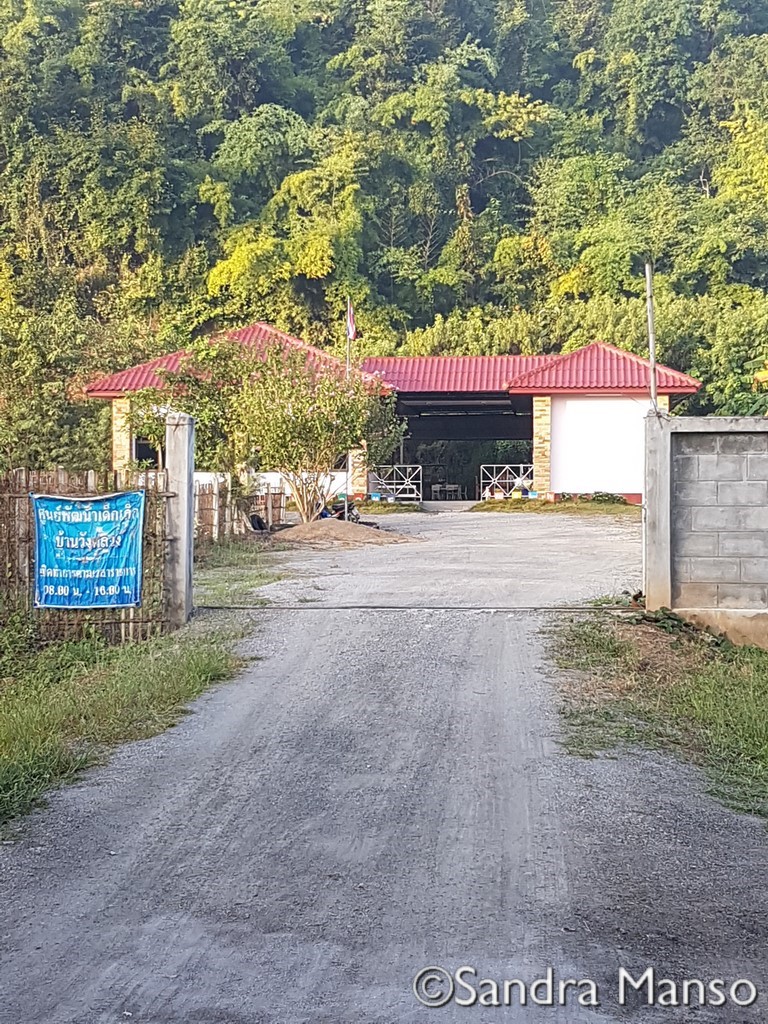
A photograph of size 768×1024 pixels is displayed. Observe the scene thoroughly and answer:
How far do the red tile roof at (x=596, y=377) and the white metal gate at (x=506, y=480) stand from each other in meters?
2.95

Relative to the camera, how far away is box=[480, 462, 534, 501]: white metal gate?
3425 cm

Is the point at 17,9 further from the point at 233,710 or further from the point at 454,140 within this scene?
the point at 233,710

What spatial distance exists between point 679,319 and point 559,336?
4.72 m

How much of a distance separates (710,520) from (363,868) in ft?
21.3

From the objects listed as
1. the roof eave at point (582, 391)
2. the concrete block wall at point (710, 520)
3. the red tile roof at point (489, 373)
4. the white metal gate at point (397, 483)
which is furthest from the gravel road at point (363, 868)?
the white metal gate at point (397, 483)

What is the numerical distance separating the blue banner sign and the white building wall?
23.7 metres

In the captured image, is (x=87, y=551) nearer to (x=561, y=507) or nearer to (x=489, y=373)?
(x=561, y=507)

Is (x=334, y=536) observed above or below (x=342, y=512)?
below

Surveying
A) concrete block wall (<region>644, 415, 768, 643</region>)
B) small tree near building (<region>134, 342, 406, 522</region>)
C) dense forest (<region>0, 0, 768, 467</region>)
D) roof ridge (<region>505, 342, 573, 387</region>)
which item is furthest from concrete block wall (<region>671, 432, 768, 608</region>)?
dense forest (<region>0, 0, 768, 467</region>)

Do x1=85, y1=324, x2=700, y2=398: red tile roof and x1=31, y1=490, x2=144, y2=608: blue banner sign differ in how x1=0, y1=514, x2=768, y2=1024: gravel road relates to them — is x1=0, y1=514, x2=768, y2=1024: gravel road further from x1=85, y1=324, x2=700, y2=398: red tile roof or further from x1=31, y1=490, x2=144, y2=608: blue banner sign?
x1=85, y1=324, x2=700, y2=398: red tile roof

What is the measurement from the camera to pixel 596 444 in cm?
3331

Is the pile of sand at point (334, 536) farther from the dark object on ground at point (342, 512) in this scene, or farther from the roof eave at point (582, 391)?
the roof eave at point (582, 391)

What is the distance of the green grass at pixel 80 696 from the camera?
6383 mm

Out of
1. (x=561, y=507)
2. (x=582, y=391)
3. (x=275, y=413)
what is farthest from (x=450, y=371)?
(x=275, y=413)
